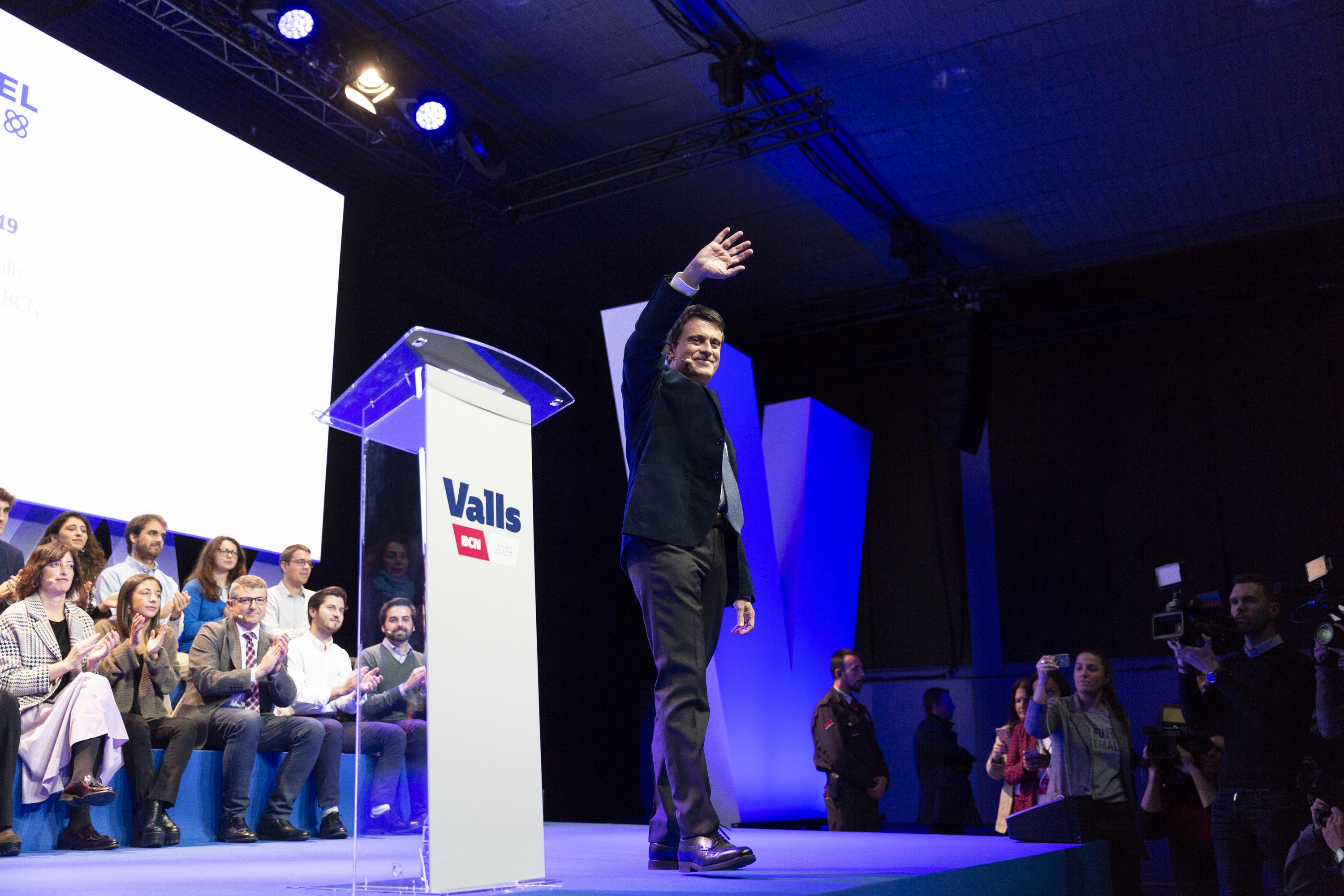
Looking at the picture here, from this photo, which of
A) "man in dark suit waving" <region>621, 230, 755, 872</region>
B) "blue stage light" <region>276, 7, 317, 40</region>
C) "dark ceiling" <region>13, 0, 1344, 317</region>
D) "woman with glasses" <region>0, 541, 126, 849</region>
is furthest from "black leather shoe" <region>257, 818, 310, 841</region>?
"dark ceiling" <region>13, 0, 1344, 317</region>

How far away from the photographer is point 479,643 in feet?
6.21

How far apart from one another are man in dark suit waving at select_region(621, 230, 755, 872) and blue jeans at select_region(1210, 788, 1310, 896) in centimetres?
205

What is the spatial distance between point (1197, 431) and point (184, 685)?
754cm

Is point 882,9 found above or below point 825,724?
above

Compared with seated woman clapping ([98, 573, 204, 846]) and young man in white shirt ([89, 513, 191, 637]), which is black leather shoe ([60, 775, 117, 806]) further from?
young man in white shirt ([89, 513, 191, 637])

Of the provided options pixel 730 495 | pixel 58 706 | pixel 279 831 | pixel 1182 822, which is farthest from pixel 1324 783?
pixel 58 706

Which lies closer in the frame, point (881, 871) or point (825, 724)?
point (881, 871)

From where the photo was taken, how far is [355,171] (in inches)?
291

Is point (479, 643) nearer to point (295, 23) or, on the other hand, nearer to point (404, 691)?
point (404, 691)

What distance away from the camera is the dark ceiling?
598 cm

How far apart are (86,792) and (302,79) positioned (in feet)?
12.2

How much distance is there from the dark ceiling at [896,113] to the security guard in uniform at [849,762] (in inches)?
139

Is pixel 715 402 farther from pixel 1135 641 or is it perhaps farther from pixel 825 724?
pixel 1135 641

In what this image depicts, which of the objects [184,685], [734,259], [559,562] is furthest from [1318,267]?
[184,685]
